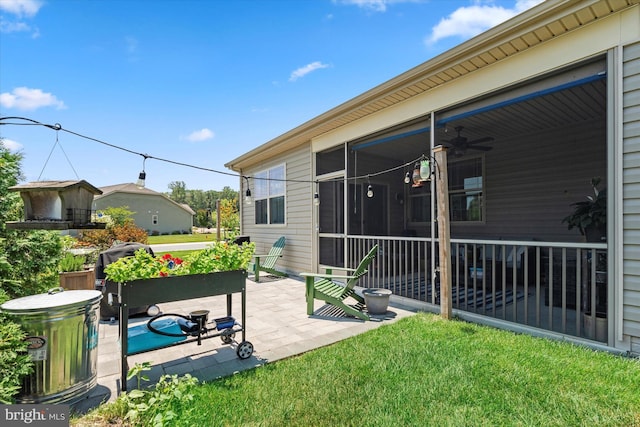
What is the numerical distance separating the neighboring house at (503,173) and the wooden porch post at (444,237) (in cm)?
13

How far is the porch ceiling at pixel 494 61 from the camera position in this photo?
9.47ft

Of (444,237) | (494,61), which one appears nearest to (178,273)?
(444,237)

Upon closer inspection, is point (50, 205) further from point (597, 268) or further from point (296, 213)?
point (296, 213)

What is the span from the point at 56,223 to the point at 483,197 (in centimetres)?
761

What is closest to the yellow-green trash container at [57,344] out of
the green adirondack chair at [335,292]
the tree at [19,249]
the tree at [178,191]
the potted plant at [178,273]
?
the potted plant at [178,273]

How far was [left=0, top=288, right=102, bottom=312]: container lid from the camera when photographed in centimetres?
Result: 201

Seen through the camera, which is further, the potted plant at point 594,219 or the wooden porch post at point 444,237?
the wooden porch post at point 444,237

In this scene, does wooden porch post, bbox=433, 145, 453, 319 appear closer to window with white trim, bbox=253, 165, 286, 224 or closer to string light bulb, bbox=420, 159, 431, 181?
string light bulb, bbox=420, 159, 431, 181

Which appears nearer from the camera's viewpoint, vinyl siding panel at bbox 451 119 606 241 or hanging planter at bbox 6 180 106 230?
hanging planter at bbox 6 180 106 230

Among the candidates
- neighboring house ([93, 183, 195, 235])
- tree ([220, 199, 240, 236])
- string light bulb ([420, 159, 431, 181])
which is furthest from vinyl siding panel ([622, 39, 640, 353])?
neighboring house ([93, 183, 195, 235])

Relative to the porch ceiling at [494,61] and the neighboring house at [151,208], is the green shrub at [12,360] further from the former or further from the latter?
the neighboring house at [151,208]

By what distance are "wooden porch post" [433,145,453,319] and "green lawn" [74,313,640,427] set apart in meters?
0.81

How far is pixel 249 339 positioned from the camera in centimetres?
345

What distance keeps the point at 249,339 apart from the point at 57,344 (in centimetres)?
182
